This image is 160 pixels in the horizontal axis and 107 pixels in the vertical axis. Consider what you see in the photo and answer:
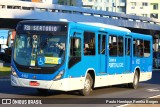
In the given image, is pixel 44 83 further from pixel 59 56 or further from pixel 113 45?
pixel 113 45

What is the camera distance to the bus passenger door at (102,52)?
18.3 metres

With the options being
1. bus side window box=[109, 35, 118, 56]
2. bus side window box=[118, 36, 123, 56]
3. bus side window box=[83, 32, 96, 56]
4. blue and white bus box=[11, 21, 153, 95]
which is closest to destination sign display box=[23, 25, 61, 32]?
blue and white bus box=[11, 21, 153, 95]

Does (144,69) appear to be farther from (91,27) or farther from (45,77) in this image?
(45,77)

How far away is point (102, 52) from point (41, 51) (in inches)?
127

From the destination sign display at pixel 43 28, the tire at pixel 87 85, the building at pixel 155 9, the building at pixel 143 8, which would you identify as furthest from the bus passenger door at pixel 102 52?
the building at pixel 155 9

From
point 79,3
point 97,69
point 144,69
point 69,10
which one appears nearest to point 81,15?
point 69,10

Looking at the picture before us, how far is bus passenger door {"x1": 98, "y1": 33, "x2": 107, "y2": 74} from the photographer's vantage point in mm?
18258

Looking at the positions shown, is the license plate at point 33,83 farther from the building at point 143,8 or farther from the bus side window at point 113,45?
the building at point 143,8

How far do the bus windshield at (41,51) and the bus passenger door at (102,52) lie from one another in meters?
2.57

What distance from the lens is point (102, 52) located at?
18.5 m

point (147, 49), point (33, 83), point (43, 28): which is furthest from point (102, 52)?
point (147, 49)

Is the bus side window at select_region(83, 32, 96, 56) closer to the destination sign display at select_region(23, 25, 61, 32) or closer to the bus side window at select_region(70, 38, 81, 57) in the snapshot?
the bus side window at select_region(70, 38, 81, 57)

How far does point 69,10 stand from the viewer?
87562 mm

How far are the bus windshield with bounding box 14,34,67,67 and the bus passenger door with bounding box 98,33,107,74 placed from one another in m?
2.57
